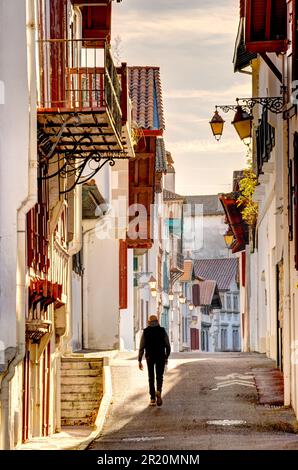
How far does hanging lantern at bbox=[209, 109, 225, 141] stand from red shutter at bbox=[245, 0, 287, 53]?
4209mm

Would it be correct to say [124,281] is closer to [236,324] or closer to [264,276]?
[264,276]

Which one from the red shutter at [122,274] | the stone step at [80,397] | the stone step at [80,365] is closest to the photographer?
the stone step at [80,397]

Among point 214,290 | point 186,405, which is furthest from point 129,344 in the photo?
point 214,290

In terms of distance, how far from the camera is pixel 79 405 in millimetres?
27531

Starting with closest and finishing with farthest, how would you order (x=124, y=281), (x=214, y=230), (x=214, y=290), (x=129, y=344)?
1. (x=124, y=281)
2. (x=129, y=344)
3. (x=214, y=290)
4. (x=214, y=230)

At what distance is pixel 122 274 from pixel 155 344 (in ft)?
51.9

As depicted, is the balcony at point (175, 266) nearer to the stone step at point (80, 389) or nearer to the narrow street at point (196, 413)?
the narrow street at point (196, 413)

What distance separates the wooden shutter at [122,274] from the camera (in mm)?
39781

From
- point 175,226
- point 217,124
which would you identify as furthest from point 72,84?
point 175,226

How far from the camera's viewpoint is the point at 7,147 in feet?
60.4

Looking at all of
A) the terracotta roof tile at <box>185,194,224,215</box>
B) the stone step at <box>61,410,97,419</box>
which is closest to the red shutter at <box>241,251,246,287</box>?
the stone step at <box>61,410,97,419</box>

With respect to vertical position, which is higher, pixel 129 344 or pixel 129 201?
pixel 129 201

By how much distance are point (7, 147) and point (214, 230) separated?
103 metres

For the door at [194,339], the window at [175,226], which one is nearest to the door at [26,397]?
the window at [175,226]
